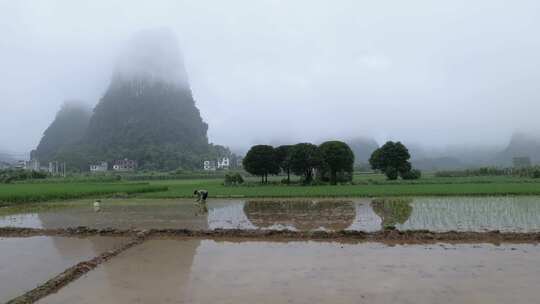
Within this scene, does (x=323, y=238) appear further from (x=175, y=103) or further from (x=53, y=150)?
(x=53, y=150)

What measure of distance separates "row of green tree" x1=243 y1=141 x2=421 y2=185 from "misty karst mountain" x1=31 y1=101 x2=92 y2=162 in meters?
105

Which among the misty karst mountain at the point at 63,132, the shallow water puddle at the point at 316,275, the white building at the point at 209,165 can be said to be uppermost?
the misty karst mountain at the point at 63,132

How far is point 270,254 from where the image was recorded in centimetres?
1155

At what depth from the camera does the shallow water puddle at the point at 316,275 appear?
786 cm

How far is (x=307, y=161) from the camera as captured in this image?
48.2 meters

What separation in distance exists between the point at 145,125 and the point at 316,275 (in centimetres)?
12031

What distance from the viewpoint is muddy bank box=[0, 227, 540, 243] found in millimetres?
12922

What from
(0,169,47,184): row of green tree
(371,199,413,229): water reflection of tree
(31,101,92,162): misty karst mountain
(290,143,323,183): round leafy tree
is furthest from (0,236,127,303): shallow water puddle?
(31,101,92,162): misty karst mountain

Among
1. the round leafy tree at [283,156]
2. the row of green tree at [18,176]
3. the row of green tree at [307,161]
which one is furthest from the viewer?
the row of green tree at [18,176]

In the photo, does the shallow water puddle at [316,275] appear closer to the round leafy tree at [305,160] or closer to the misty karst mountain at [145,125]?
the round leafy tree at [305,160]

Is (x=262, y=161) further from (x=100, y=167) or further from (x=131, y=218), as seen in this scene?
(x=100, y=167)

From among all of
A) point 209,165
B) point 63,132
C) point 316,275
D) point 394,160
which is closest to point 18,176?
point 209,165

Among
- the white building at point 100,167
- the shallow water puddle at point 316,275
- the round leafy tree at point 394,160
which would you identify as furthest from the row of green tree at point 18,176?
the shallow water puddle at point 316,275

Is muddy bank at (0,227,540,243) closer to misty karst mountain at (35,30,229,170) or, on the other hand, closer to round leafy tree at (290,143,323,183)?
round leafy tree at (290,143,323,183)
